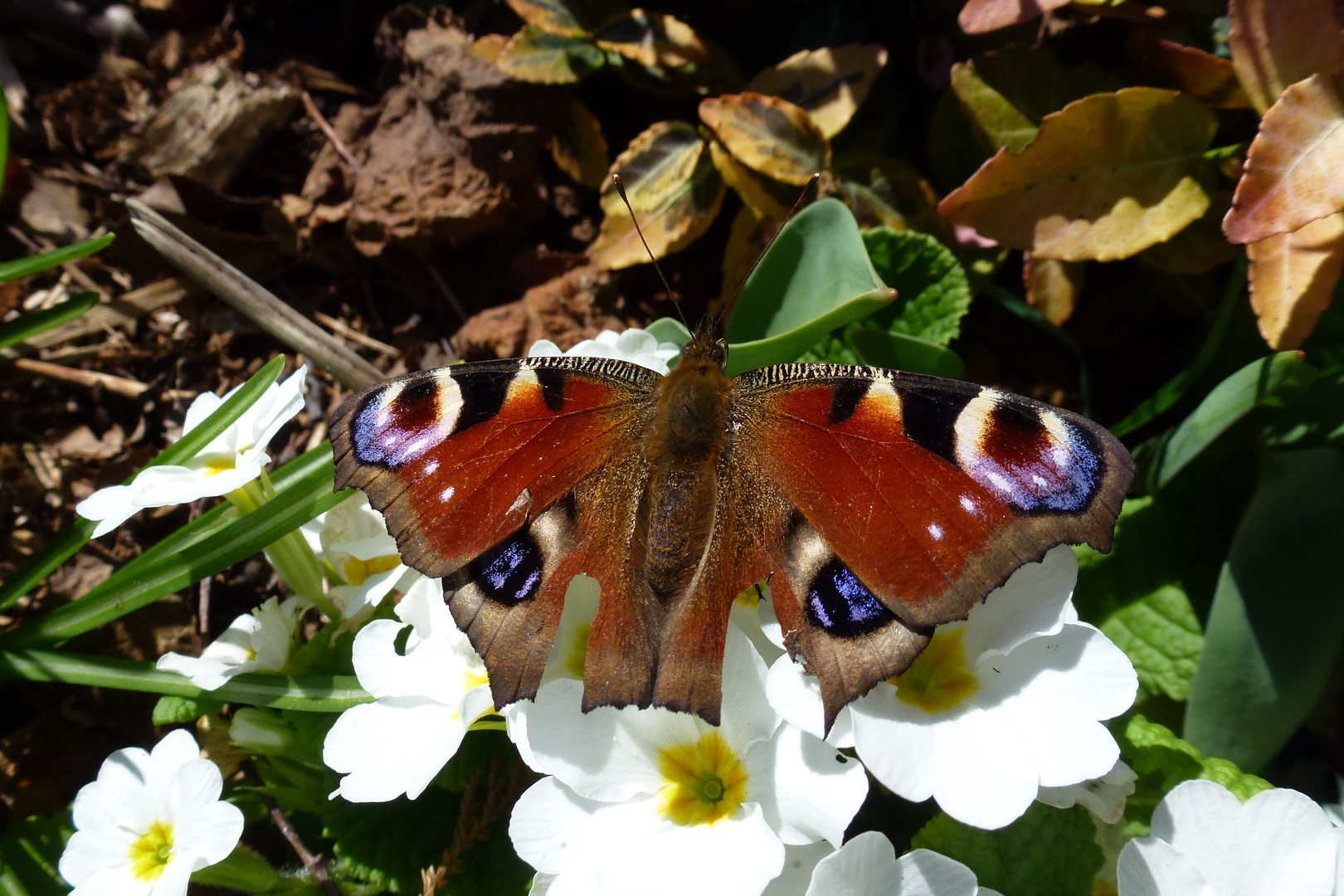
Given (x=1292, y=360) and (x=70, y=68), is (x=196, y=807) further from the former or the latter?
(x=70, y=68)

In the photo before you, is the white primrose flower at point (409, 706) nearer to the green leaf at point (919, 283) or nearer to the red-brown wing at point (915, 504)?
the red-brown wing at point (915, 504)

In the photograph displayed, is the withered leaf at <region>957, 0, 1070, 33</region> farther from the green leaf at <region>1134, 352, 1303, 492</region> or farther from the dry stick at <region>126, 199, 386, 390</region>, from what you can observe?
the dry stick at <region>126, 199, 386, 390</region>

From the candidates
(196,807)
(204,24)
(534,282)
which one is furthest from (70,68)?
(196,807)

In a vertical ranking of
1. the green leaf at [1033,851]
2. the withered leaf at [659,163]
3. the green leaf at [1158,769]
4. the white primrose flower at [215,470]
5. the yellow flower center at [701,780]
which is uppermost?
the white primrose flower at [215,470]

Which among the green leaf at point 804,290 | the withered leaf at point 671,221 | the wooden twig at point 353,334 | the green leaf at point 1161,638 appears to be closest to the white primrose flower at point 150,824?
the green leaf at point 804,290

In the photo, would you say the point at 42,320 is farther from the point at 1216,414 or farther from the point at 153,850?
the point at 1216,414

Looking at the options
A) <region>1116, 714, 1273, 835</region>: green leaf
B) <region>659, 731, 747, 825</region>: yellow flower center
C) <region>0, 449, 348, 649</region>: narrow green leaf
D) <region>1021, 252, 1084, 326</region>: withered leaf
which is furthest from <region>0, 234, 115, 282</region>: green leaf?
<region>1116, 714, 1273, 835</region>: green leaf
